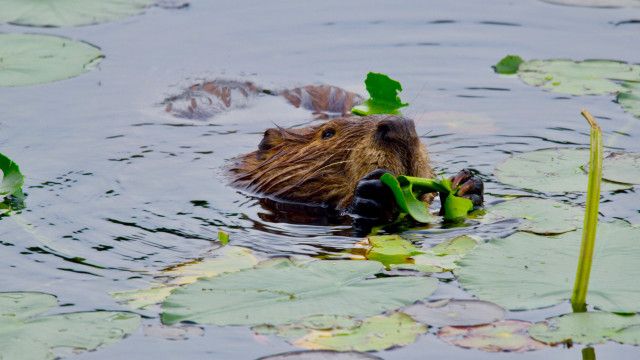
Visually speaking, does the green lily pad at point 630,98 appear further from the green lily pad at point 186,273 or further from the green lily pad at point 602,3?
the green lily pad at point 186,273

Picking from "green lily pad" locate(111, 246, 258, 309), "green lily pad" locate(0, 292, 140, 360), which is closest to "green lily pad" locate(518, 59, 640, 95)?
"green lily pad" locate(111, 246, 258, 309)

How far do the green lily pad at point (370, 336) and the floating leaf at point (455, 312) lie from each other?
72mm

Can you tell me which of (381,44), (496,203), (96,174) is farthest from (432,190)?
(381,44)

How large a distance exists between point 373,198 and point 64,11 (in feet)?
13.1

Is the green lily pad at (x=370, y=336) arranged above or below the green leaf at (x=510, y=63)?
below

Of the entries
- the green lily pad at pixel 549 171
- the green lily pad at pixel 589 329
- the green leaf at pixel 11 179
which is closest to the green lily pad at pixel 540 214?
the green lily pad at pixel 549 171

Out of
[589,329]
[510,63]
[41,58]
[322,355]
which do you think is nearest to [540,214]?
[589,329]

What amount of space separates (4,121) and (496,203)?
10.3 feet

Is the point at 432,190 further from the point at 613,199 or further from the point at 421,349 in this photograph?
the point at 421,349

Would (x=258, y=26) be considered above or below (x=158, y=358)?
above

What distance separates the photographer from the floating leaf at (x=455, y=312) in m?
4.26

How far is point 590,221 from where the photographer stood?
3.96m

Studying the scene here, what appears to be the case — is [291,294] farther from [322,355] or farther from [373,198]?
[373,198]

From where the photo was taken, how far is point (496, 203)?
575cm
